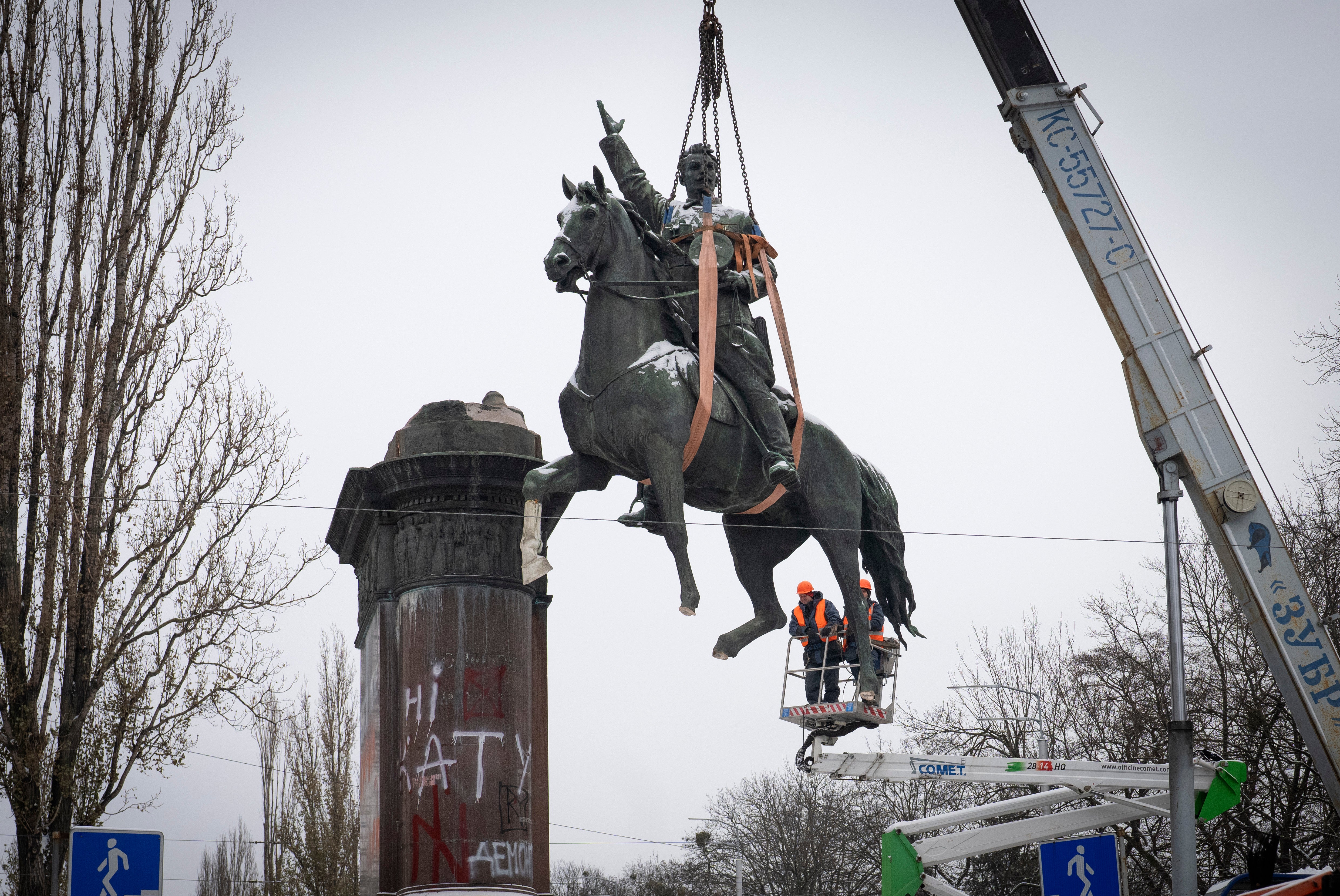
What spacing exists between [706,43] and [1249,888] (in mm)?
8102

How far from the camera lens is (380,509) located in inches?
493

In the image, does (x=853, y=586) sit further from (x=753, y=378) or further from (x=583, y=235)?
(x=583, y=235)

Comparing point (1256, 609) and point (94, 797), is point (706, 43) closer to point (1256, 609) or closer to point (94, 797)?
point (1256, 609)

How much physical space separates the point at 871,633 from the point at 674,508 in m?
3.06

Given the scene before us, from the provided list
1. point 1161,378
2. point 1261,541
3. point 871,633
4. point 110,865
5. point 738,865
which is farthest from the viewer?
point 738,865

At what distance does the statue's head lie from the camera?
13188 mm

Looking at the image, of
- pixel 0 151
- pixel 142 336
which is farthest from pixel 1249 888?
pixel 0 151

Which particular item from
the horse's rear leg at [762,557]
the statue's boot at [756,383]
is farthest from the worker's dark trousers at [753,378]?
the horse's rear leg at [762,557]

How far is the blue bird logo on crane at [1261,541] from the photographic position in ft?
41.3

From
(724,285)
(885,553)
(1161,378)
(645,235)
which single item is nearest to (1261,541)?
(1161,378)

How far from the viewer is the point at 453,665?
11906 millimetres

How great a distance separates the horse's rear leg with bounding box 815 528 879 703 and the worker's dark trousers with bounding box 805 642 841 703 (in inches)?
44.2

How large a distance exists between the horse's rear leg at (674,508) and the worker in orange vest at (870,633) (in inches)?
86.6

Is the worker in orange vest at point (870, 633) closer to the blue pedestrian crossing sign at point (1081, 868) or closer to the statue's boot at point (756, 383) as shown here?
the statue's boot at point (756, 383)
